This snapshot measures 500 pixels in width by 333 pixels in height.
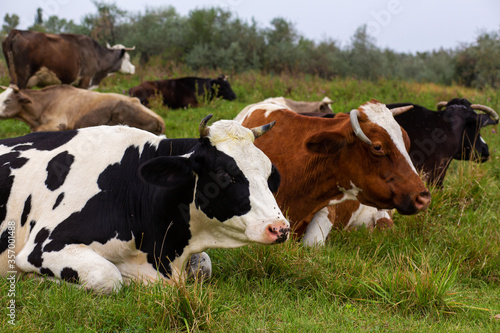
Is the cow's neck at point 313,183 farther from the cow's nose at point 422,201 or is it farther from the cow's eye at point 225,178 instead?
the cow's eye at point 225,178

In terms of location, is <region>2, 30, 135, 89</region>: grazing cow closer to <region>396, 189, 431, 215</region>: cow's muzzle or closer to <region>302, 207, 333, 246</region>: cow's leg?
<region>302, 207, 333, 246</region>: cow's leg

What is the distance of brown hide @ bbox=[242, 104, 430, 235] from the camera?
4539 millimetres

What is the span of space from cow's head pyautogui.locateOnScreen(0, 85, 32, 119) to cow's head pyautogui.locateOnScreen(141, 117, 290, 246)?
6639 mm

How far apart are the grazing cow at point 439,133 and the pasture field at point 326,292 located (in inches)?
43.4

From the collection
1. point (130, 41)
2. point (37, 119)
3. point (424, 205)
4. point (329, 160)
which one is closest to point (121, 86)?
point (37, 119)

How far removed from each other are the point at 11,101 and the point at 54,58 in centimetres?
435

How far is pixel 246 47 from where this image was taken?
2734cm

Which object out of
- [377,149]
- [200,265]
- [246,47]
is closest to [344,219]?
[377,149]

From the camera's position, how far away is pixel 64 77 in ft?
→ 43.8

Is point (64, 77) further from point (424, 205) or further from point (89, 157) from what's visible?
point (424, 205)

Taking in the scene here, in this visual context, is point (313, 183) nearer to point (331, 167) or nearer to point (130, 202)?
point (331, 167)

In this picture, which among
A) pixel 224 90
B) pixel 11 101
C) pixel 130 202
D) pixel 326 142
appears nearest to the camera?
pixel 130 202

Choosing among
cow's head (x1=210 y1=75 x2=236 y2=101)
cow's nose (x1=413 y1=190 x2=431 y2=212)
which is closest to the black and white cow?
cow's nose (x1=413 y1=190 x2=431 y2=212)

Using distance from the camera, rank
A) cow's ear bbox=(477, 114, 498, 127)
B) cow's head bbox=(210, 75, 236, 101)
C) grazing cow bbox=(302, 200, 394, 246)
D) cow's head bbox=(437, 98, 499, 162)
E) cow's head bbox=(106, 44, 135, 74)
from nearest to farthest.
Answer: grazing cow bbox=(302, 200, 394, 246), cow's head bbox=(437, 98, 499, 162), cow's ear bbox=(477, 114, 498, 127), cow's head bbox=(210, 75, 236, 101), cow's head bbox=(106, 44, 135, 74)
